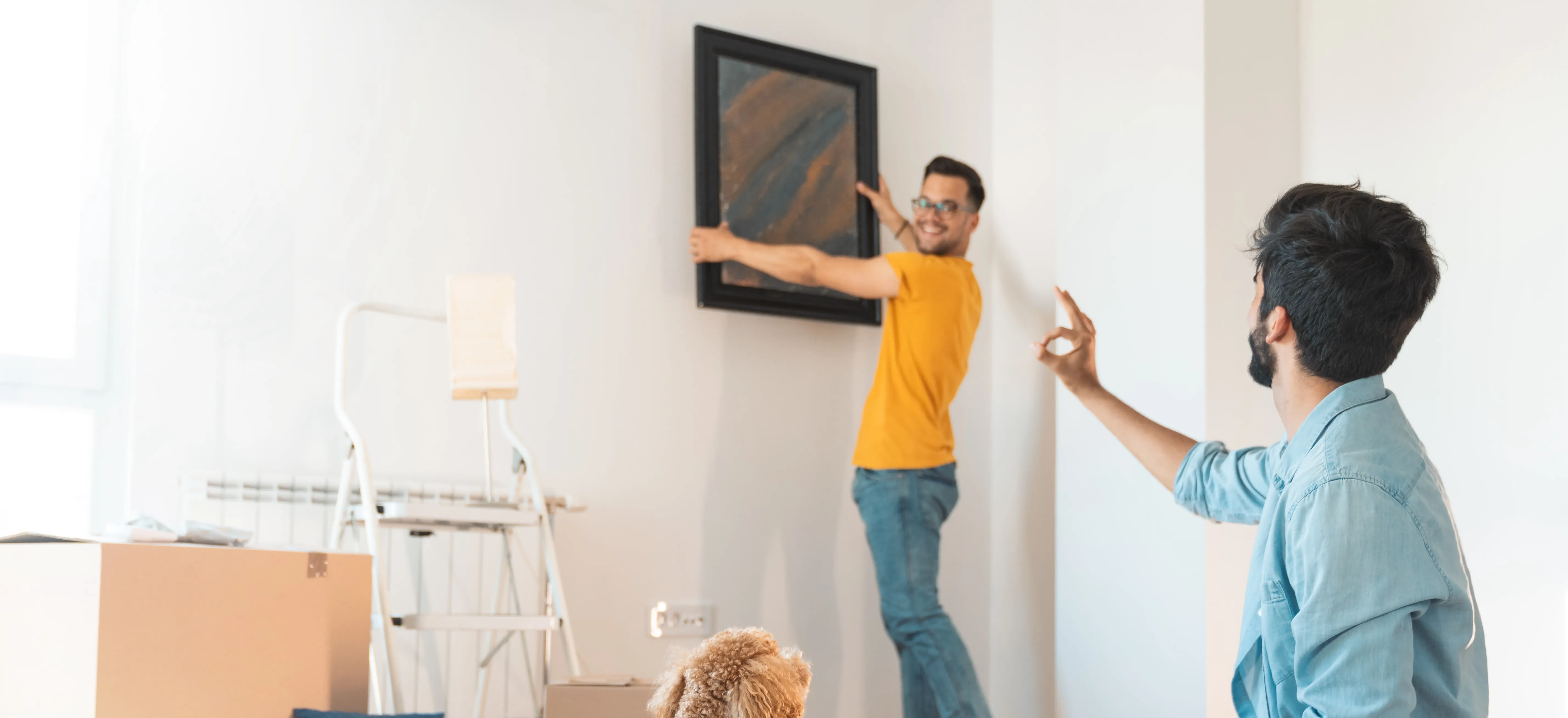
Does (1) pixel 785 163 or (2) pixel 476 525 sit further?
(1) pixel 785 163

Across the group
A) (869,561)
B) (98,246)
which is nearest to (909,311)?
(869,561)

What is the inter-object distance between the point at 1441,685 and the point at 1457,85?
1831 millimetres

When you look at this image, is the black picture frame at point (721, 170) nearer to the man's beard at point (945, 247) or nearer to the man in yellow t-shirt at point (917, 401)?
the man in yellow t-shirt at point (917, 401)

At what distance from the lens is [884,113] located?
3258mm

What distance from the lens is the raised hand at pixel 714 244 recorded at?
277cm

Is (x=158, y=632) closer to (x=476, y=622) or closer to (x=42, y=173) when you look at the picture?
(x=476, y=622)

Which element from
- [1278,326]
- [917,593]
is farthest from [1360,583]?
[917,593]

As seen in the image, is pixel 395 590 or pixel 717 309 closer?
pixel 395 590

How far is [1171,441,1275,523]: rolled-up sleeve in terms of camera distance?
1.44 meters

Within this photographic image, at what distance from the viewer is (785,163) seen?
→ 299 cm

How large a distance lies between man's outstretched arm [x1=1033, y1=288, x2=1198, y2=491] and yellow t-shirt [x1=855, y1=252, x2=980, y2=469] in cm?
95

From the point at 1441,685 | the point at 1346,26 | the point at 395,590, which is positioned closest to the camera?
the point at 1441,685

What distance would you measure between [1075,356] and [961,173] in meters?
1.23

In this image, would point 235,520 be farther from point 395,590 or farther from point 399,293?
point 399,293
